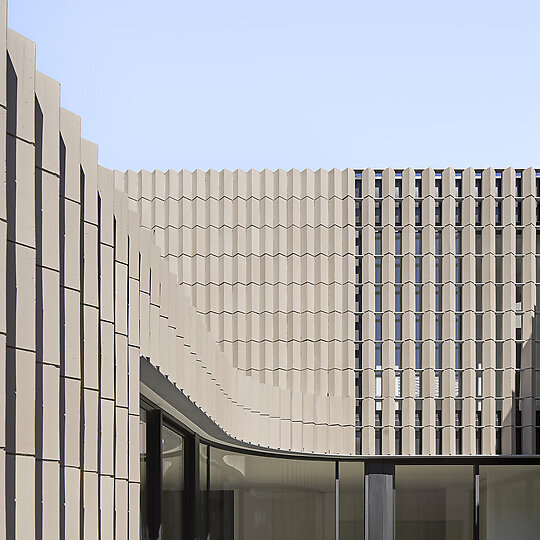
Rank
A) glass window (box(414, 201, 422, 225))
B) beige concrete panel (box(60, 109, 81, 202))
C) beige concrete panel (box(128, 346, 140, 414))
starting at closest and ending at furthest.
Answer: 1. beige concrete panel (box(60, 109, 81, 202))
2. beige concrete panel (box(128, 346, 140, 414))
3. glass window (box(414, 201, 422, 225))

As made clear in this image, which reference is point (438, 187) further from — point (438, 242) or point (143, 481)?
point (143, 481)

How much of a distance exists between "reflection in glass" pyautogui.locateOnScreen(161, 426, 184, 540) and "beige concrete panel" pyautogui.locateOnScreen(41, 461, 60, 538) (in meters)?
6.88

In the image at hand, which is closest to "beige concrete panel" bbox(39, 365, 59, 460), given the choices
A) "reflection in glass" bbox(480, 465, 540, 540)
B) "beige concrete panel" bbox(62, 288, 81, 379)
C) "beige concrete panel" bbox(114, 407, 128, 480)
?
"beige concrete panel" bbox(62, 288, 81, 379)

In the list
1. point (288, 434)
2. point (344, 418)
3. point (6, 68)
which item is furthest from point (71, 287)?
point (344, 418)

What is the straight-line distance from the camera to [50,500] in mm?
6723

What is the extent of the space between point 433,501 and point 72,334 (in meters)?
19.3

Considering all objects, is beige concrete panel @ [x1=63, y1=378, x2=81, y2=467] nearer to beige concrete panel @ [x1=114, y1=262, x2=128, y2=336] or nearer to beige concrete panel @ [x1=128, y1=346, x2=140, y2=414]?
beige concrete panel @ [x1=114, y1=262, x2=128, y2=336]

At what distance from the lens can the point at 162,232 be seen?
23922 millimetres

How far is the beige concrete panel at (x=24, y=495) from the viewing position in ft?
20.3

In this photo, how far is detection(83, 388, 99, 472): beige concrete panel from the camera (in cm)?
762

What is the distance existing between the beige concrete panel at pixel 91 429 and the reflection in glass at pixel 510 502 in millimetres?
18212

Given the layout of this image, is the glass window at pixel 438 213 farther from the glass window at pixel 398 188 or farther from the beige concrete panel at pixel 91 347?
the beige concrete panel at pixel 91 347

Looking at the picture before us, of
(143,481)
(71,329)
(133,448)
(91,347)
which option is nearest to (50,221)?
(71,329)

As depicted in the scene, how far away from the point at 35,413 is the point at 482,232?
1836 cm
